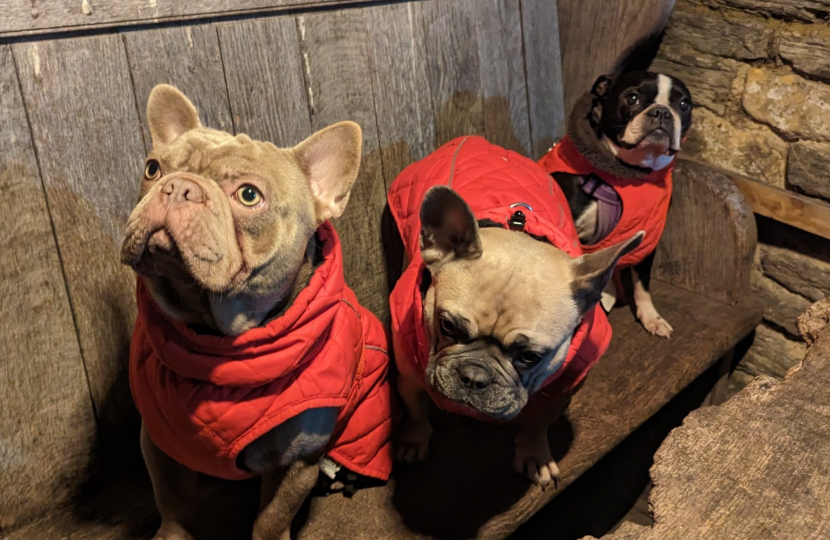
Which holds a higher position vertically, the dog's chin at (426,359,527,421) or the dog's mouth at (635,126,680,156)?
the dog's mouth at (635,126,680,156)

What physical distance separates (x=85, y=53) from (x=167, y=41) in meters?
0.22

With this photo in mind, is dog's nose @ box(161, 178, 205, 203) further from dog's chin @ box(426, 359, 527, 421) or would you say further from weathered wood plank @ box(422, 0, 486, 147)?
weathered wood plank @ box(422, 0, 486, 147)

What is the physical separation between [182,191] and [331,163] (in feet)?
1.43

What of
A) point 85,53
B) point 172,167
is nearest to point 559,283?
point 172,167

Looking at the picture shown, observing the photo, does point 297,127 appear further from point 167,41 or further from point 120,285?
point 120,285

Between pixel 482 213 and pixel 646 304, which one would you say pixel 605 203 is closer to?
pixel 646 304

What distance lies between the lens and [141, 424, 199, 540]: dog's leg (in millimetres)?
1766

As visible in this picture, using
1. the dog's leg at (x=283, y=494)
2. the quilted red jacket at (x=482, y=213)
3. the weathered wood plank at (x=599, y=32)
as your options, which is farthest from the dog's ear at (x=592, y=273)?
the weathered wood plank at (x=599, y=32)

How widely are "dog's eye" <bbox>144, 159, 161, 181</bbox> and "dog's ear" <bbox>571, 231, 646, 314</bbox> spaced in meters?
1.00

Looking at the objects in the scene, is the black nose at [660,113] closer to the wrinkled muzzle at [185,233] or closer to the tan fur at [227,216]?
the tan fur at [227,216]

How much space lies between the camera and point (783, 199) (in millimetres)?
2664

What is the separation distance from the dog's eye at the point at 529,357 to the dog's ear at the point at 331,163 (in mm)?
575

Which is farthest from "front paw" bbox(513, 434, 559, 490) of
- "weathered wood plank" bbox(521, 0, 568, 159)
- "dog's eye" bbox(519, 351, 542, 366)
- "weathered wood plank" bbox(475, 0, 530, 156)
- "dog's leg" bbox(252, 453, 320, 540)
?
"weathered wood plank" bbox(521, 0, 568, 159)

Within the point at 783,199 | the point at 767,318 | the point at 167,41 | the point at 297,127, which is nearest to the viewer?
the point at 167,41
